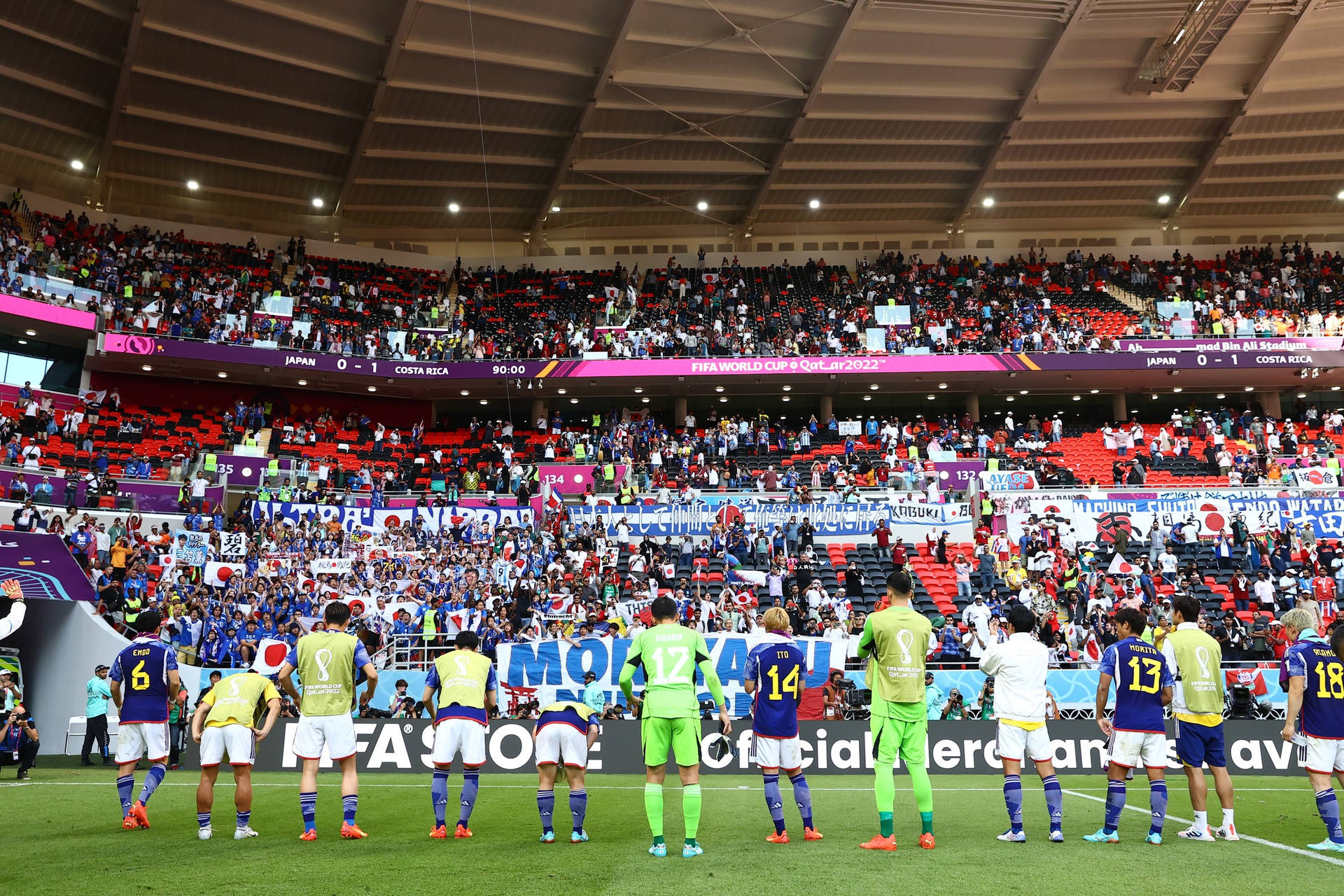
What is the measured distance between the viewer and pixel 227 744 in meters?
8.88

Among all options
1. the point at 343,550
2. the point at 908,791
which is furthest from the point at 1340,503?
the point at 343,550

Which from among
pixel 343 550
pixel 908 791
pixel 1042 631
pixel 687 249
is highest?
pixel 687 249

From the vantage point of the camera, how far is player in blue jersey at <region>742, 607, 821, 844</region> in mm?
8375

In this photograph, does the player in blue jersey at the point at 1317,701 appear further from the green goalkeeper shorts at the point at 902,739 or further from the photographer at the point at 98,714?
the photographer at the point at 98,714

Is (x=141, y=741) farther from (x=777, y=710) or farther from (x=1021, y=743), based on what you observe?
(x=1021, y=743)

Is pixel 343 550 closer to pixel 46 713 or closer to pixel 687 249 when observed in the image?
pixel 46 713

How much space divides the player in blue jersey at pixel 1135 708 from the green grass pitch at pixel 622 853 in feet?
1.73

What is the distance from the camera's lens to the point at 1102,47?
122ft

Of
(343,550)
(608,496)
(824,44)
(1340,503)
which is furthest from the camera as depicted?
(824,44)

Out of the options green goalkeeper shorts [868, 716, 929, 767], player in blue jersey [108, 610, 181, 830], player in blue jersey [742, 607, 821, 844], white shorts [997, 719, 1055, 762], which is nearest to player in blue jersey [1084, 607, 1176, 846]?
white shorts [997, 719, 1055, 762]

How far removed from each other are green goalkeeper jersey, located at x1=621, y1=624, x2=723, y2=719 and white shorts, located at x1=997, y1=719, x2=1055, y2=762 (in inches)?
99.7

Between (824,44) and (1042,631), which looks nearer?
(1042,631)

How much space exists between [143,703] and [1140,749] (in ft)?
29.2

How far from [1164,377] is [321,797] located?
127 feet
